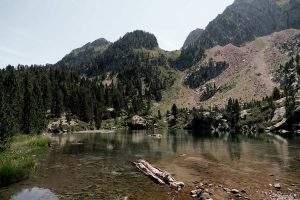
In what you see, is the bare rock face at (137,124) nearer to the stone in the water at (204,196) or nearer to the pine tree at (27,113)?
the pine tree at (27,113)

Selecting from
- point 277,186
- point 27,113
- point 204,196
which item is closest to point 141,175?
point 204,196

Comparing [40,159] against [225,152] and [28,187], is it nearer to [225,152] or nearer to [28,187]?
[28,187]

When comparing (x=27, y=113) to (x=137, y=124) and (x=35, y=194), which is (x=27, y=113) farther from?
(x=35, y=194)

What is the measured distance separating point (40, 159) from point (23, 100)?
80.8 metres

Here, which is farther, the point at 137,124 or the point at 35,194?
the point at 137,124

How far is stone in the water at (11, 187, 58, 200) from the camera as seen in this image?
35.2 metres

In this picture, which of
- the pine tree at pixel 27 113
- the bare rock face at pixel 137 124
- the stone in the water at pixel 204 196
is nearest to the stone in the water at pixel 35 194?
the stone in the water at pixel 204 196

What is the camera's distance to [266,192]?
37.3 m

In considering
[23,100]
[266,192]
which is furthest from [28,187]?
[23,100]

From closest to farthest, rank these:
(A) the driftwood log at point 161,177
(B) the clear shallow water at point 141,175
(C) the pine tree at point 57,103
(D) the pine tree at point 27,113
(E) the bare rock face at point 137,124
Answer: (B) the clear shallow water at point 141,175, (A) the driftwood log at point 161,177, (D) the pine tree at point 27,113, (C) the pine tree at point 57,103, (E) the bare rock face at point 137,124

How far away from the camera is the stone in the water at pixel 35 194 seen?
35.2 metres

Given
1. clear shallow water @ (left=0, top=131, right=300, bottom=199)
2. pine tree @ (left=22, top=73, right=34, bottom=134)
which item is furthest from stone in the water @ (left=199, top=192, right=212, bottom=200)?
pine tree @ (left=22, top=73, right=34, bottom=134)

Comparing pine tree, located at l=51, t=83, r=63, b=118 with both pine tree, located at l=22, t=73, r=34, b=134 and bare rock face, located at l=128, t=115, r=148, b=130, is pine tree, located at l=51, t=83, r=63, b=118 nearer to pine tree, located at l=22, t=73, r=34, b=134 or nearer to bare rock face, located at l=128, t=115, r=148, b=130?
bare rock face, located at l=128, t=115, r=148, b=130

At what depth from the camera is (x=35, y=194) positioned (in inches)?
1443
